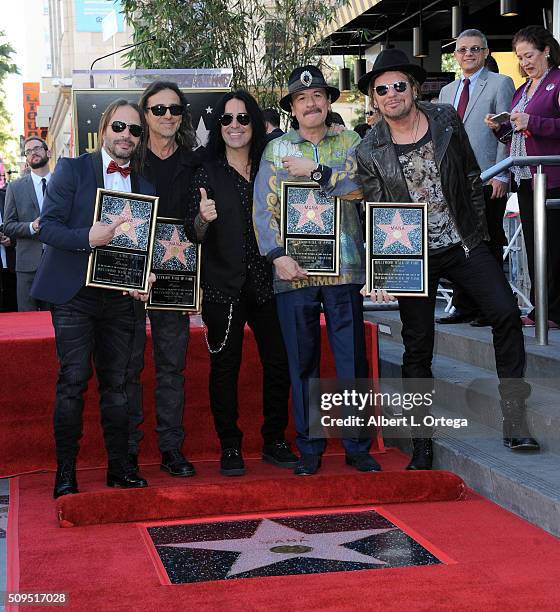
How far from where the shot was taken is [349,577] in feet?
12.5

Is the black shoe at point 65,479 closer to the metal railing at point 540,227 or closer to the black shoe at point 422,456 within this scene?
the black shoe at point 422,456

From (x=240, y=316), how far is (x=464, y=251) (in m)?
1.24

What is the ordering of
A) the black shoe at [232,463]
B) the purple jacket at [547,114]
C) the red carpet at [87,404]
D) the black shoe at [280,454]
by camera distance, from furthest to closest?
the purple jacket at [547,114]
the red carpet at [87,404]
the black shoe at [280,454]
the black shoe at [232,463]

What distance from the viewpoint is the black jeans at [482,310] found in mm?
4945

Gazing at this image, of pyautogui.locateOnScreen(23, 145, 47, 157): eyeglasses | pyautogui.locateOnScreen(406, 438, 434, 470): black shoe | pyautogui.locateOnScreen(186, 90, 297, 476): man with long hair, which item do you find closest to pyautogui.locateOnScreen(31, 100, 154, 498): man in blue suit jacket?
pyautogui.locateOnScreen(186, 90, 297, 476): man with long hair

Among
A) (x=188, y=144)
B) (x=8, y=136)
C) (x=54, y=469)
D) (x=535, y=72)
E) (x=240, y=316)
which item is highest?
(x=8, y=136)

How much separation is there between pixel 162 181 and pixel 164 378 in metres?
1.05

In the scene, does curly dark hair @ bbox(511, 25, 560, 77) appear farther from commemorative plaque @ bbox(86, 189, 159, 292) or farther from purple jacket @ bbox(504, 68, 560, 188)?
commemorative plaque @ bbox(86, 189, 159, 292)

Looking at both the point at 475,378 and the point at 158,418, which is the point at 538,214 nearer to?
the point at 475,378

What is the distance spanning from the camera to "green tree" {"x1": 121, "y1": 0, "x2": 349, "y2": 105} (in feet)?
33.2

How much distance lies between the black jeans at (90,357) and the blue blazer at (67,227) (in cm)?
9

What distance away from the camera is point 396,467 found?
18.7ft

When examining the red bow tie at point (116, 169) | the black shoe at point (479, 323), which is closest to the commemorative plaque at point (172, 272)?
the red bow tie at point (116, 169)

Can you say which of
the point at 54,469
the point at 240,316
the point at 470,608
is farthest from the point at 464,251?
the point at 54,469
